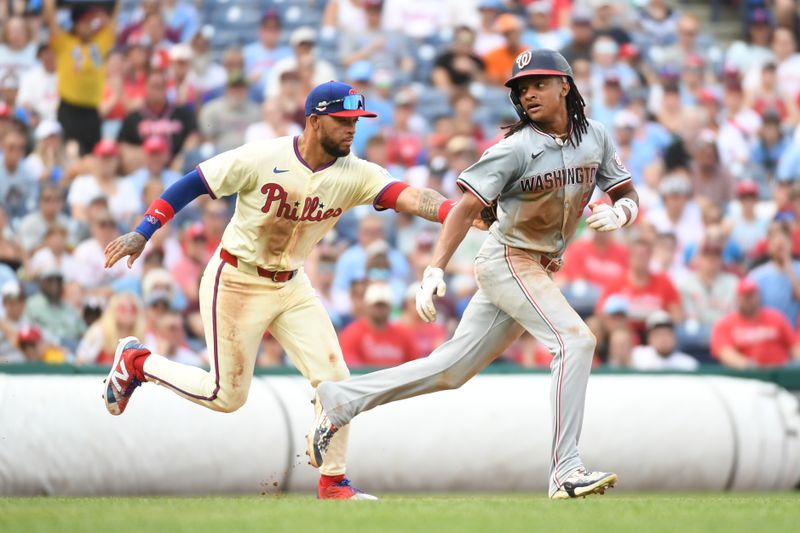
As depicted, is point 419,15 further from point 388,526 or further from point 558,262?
point 388,526

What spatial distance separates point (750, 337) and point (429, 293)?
638 cm

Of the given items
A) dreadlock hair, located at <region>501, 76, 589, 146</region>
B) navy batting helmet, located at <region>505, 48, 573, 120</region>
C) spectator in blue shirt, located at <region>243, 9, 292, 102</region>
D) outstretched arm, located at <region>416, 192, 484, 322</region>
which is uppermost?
spectator in blue shirt, located at <region>243, 9, 292, 102</region>

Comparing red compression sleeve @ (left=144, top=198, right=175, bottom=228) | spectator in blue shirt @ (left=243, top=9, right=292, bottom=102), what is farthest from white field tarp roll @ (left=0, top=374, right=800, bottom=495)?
spectator in blue shirt @ (left=243, top=9, right=292, bottom=102)

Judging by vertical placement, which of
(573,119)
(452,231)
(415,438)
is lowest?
(415,438)

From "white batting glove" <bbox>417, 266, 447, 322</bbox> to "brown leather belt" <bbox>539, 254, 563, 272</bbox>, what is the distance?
69 cm

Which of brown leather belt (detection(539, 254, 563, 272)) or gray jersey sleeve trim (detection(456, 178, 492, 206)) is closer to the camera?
gray jersey sleeve trim (detection(456, 178, 492, 206))

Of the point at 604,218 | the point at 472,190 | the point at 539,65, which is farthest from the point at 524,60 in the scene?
the point at 604,218

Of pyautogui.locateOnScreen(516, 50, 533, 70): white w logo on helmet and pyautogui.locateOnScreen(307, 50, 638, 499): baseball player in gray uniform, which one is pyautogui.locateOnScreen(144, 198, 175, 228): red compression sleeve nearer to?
pyautogui.locateOnScreen(307, 50, 638, 499): baseball player in gray uniform

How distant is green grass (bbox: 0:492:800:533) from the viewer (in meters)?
5.25

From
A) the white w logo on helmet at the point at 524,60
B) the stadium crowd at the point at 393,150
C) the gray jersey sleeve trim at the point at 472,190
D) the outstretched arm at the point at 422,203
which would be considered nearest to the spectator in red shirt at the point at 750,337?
the stadium crowd at the point at 393,150

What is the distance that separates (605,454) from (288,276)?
3171mm

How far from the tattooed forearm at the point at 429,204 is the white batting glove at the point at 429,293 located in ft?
2.26

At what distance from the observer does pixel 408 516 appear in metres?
5.68

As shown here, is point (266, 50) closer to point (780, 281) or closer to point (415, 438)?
point (780, 281)
